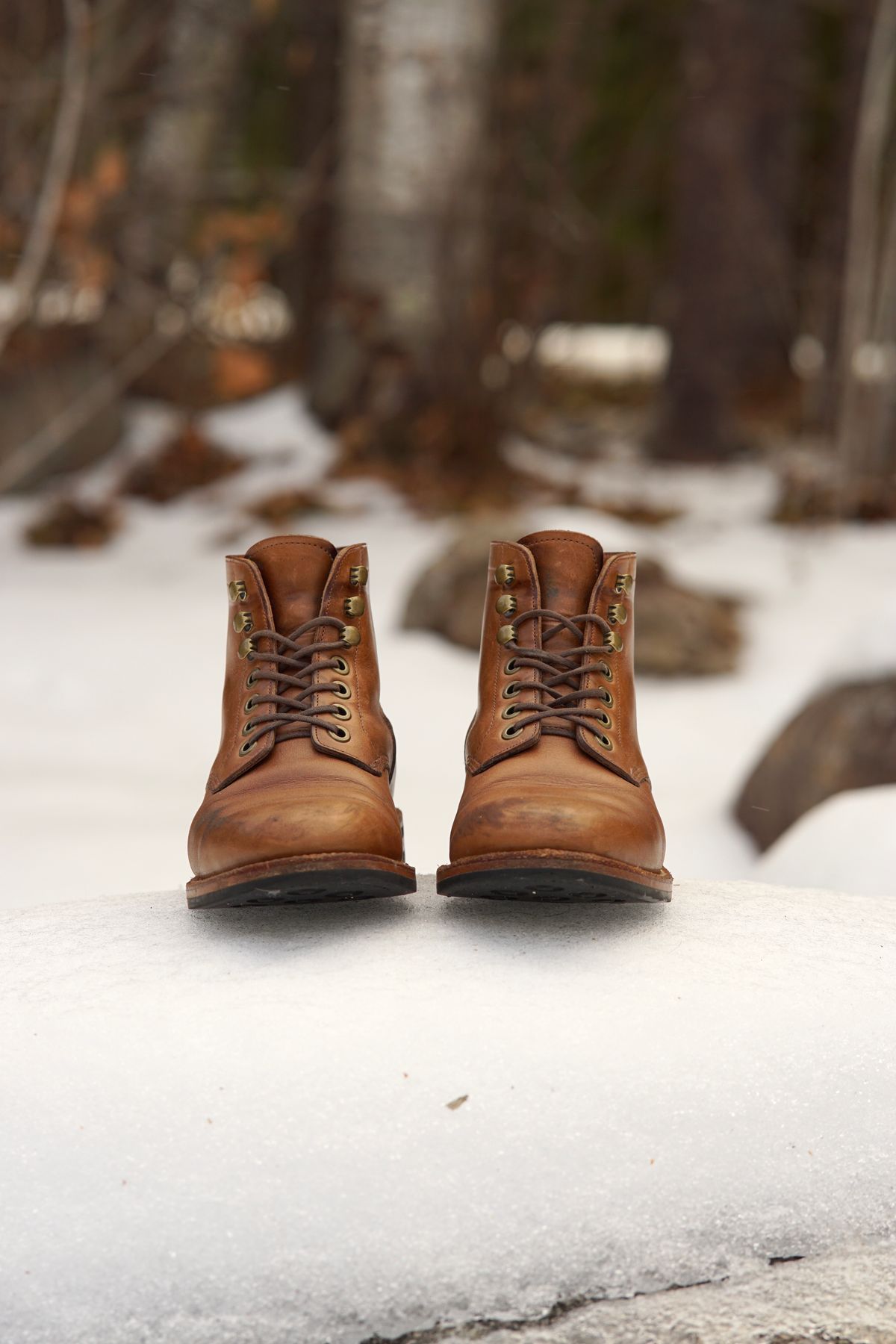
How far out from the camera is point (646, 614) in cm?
440

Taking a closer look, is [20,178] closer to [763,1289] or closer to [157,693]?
[157,693]

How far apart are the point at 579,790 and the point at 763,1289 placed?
0.54m

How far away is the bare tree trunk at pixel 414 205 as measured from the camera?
6.27 meters

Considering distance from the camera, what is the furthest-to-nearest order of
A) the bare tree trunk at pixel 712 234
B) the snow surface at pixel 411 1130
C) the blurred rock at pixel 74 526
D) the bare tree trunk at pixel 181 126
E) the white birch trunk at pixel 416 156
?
the bare tree trunk at pixel 712 234, the bare tree trunk at pixel 181 126, the white birch trunk at pixel 416 156, the blurred rock at pixel 74 526, the snow surface at pixel 411 1130

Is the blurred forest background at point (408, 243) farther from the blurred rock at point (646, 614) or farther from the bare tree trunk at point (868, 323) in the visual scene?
the blurred rock at point (646, 614)

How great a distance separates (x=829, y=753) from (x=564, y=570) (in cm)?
140

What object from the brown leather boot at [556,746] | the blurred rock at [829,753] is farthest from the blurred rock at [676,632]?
the brown leather boot at [556,746]

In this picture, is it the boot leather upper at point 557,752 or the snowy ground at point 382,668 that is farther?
the snowy ground at point 382,668

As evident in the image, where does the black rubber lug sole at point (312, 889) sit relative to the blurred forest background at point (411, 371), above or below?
below

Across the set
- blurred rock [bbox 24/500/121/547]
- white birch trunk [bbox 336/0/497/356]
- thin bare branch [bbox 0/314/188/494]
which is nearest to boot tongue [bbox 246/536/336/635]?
thin bare branch [bbox 0/314/188/494]

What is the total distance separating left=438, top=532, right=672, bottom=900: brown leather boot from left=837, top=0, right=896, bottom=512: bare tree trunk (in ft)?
13.2

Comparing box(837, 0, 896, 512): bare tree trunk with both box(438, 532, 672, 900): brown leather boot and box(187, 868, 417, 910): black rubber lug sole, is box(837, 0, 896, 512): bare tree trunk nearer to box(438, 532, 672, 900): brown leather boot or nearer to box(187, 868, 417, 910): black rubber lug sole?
box(438, 532, 672, 900): brown leather boot

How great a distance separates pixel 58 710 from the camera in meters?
4.10

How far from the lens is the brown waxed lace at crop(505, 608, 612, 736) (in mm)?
1688
